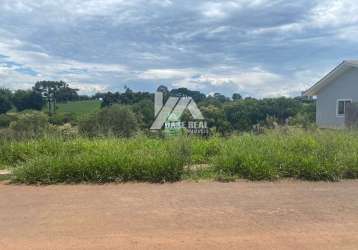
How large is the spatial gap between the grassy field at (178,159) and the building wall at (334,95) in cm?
2291

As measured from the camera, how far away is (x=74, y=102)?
98.1 ft

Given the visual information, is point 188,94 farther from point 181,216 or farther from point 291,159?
point 181,216

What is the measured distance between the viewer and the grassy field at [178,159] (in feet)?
25.3

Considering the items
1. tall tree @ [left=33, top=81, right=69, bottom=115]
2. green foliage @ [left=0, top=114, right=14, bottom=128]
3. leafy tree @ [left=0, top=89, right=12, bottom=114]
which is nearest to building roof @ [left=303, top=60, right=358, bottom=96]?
tall tree @ [left=33, top=81, right=69, bottom=115]

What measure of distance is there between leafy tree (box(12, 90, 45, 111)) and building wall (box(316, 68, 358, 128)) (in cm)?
1814

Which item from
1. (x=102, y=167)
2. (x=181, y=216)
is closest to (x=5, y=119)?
(x=102, y=167)

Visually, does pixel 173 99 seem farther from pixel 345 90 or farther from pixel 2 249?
pixel 345 90

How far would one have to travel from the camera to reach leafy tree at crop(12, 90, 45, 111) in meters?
27.2

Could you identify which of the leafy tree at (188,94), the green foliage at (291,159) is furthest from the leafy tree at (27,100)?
the green foliage at (291,159)

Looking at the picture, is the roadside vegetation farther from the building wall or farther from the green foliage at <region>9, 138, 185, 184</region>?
the building wall

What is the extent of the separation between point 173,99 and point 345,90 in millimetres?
17842

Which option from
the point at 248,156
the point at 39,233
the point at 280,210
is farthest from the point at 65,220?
the point at 248,156

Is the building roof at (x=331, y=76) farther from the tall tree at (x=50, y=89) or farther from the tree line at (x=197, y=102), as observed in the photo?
the tall tree at (x=50, y=89)

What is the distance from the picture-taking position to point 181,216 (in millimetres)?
5664
